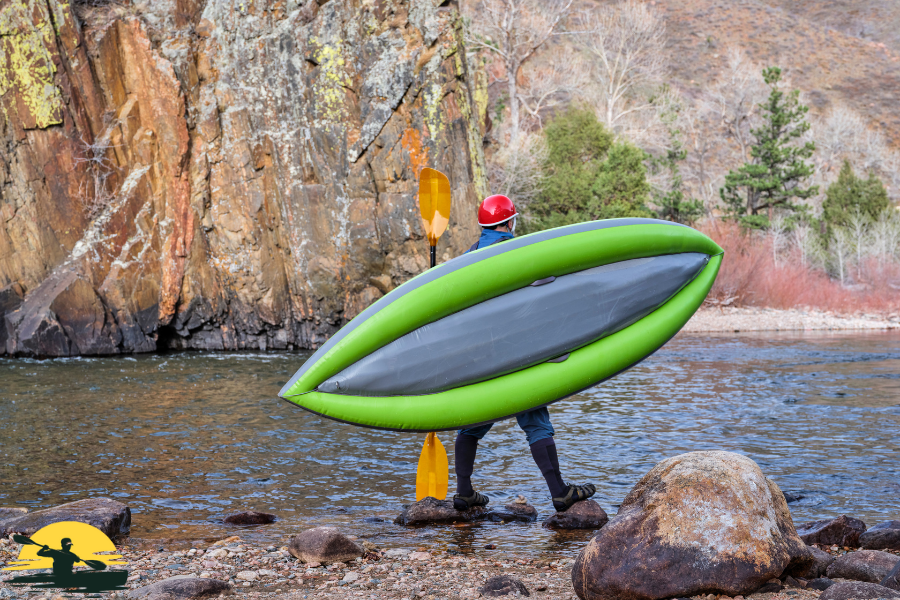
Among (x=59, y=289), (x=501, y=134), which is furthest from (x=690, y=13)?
(x=59, y=289)

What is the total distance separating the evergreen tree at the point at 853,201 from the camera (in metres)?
30.5

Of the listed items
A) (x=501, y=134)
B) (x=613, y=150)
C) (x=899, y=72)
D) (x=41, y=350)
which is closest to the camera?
(x=41, y=350)

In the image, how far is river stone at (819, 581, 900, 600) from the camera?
9.07 ft

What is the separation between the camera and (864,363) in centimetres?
1336

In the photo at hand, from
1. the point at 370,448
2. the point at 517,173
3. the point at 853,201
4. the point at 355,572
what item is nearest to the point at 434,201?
the point at 370,448

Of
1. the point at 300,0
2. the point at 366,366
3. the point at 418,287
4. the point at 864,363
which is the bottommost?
the point at 864,363

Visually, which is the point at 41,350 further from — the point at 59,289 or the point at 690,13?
the point at 690,13

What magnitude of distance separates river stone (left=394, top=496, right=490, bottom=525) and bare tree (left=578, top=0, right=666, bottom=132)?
3437cm

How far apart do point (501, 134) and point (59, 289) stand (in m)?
20.9

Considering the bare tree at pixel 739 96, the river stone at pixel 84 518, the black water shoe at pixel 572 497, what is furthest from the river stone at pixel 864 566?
the bare tree at pixel 739 96

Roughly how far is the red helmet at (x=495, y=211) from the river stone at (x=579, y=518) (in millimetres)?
1753

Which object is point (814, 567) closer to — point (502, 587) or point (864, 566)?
point (864, 566)

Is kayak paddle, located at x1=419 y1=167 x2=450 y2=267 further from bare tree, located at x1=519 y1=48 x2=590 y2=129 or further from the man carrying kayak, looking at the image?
bare tree, located at x1=519 y1=48 x2=590 y2=129

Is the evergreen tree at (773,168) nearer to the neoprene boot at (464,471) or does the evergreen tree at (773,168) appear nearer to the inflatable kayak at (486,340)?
the inflatable kayak at (486,340)
